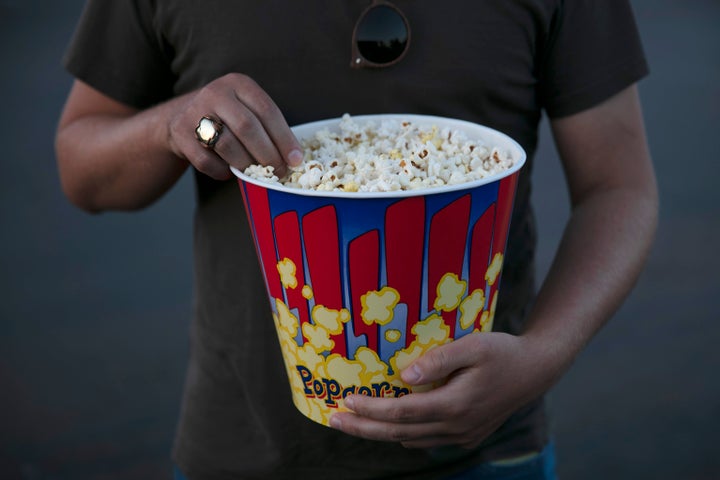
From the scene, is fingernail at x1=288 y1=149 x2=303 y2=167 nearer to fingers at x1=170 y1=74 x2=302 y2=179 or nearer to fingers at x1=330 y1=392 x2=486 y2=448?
fingers at x1=170 y1=74 x2=302 y2=179

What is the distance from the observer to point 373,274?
108 cm

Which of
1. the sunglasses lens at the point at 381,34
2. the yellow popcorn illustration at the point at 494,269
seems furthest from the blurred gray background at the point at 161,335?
the sunglasses lens at the point at 381,34

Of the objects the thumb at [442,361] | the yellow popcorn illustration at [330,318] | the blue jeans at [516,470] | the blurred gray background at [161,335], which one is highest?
the yellow popcorn illustration at [330,318]

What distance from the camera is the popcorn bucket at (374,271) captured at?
1045mm

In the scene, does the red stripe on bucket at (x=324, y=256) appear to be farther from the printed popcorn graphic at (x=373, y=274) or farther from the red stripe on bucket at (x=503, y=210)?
the red stripe on bucket at (x=503, y=210)

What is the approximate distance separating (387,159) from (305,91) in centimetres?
25

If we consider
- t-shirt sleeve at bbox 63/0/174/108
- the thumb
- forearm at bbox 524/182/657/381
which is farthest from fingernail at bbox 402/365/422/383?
t-shirt sleeve at bbox 63/0/174/108

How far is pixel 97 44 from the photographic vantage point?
1.43 metres

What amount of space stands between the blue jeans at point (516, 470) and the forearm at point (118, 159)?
498mm

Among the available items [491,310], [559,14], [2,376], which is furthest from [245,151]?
[2,376]

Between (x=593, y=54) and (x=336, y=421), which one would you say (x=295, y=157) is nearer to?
(x=336, y=421)

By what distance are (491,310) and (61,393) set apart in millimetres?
2609

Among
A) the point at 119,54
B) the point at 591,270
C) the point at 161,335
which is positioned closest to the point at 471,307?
the point at 591,270

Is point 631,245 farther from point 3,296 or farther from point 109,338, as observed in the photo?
point 3,296
